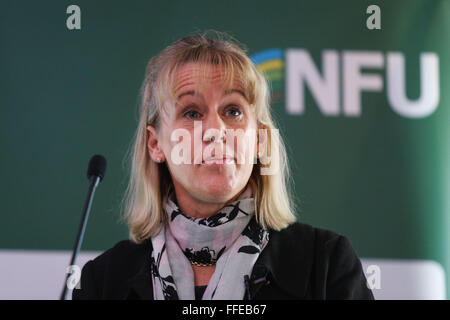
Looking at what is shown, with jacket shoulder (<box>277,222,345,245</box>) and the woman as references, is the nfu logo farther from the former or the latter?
jacket shoulder (<box>277,222,345,245</box>)

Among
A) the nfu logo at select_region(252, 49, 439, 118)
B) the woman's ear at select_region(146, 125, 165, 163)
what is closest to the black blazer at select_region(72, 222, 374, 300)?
the woman's ear at select_region(146, 125, 165, 163)

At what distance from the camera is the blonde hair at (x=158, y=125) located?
158cm

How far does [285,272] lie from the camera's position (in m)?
1.48

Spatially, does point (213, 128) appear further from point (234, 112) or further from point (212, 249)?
point (212, 249)

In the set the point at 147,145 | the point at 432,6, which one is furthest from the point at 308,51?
the point at 147,145

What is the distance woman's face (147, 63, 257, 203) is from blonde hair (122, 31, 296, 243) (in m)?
0.03

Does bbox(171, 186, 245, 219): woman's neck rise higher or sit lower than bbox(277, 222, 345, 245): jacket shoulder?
higher

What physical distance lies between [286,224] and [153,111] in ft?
1.54

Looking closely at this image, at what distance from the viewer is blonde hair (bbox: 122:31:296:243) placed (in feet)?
5.18

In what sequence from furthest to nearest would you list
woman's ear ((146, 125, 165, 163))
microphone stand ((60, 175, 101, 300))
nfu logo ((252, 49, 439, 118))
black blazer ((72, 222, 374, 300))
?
nfu logo ((252, 49, 439, 118))
woman's ear ((146, 125, 165, 163))
black blazer ((72, 222, 374, 300))
microphone stand ((60, 175, 101, 300))

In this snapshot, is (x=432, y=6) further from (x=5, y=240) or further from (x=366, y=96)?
(x=5, y=240)

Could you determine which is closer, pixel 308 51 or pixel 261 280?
pixel 261 280

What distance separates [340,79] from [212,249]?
1.27 m

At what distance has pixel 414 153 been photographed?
2.59 m
